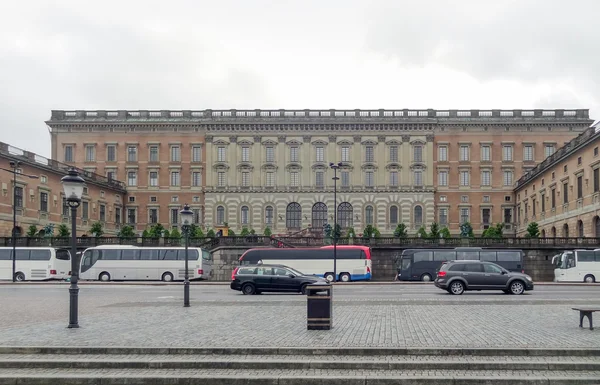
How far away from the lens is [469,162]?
9362cm

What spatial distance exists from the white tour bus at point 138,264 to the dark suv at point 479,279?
2550cm

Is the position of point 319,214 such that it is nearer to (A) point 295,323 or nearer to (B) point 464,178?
(B) point 464,178

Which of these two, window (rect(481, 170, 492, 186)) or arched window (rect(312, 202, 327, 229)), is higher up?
window (rect(481, 170, 492, 186))

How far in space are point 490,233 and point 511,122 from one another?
2329 centimetres

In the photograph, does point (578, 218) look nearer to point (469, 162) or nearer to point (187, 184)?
point (469, 162)

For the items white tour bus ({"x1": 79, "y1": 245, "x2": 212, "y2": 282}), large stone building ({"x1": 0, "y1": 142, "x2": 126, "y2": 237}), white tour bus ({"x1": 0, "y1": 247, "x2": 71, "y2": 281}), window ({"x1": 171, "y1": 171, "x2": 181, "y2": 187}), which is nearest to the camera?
white tour bus ({"x1": 0, "y1": 247, "x2": 71, "y2": 281})

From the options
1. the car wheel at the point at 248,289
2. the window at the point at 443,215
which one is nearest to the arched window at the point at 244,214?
the window at the point at 443,215

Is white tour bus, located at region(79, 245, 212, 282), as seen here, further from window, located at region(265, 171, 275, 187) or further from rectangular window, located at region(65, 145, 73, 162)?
rectangular window, located at region(65, 145, 73, 162)

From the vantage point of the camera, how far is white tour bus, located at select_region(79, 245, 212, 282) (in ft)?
186

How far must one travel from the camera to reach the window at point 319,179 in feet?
312

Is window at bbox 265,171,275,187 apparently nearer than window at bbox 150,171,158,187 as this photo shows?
Yes

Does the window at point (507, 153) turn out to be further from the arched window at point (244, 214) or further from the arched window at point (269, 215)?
the arched window at point (244, 214)

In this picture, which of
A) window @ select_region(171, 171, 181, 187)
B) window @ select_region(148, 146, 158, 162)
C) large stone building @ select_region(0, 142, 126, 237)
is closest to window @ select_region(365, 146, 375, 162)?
window @ select_region(171, 171, 181, 187)

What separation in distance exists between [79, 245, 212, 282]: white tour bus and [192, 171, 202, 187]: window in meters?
39.0
